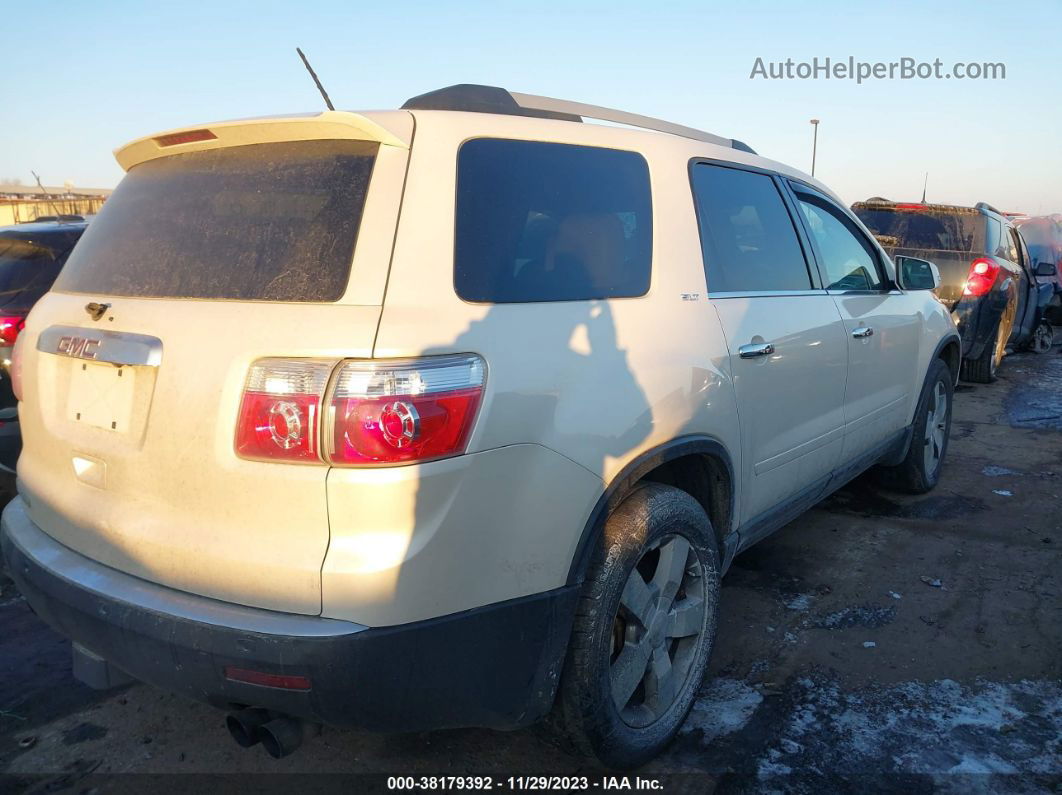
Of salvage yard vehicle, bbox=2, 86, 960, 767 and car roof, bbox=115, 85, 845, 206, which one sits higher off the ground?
car roof, bbox=115, 85, 845, 206

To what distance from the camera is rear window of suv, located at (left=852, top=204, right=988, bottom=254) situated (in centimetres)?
860

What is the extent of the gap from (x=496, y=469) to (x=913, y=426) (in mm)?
3645

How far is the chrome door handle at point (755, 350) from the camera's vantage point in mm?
A: 2898

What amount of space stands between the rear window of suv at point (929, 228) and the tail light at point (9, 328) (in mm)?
7529

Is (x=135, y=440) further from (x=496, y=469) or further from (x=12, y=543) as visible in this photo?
(x=496, y=469)

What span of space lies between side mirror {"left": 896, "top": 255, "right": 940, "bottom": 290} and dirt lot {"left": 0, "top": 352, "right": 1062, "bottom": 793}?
4.61ft

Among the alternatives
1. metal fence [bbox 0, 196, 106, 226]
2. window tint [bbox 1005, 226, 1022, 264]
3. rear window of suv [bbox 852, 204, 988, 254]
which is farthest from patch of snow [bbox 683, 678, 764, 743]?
metal fence [bbox 0, 196, 106, 226]

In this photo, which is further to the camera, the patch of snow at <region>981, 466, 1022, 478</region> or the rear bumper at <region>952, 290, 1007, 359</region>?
the rear bumper at <region>952, 290, 1007, 359</region>

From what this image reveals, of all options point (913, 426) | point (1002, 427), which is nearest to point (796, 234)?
point (913, 426)

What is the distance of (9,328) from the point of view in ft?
15.1

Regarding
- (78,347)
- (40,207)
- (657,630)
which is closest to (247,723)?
(78,347)

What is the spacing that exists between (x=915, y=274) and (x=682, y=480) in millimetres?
2580

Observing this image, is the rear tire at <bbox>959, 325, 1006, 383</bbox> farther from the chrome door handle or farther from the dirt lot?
the chrome door handle

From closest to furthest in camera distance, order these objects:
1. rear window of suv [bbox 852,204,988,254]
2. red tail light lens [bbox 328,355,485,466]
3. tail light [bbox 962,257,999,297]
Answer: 1. red tail light lens [bbox 328,355,485,466]
2. tail light [bbox 962,257,999,297]
3. rear window of suv [bbox 852,204,988,254]
